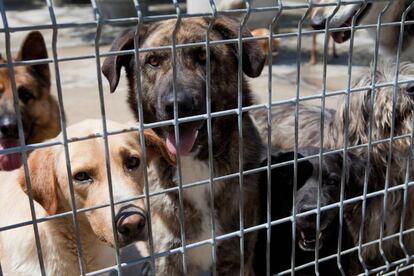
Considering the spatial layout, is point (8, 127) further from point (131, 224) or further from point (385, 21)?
point (385, 21)

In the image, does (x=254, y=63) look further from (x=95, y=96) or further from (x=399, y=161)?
(x=95, y=96)

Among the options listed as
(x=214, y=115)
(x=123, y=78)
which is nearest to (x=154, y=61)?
(x=214, y=115)

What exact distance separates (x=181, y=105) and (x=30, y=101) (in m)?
1.89

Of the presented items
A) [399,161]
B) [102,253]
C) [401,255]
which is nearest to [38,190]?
[102,253]

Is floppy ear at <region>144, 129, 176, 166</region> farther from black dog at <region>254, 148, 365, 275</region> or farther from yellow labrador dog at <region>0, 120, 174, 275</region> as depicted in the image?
black dog at <region>254, 148, 365, 275</region>

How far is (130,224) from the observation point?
1684mm

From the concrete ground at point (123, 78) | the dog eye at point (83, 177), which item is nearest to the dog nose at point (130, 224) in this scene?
the dog eye at point (83, 177)

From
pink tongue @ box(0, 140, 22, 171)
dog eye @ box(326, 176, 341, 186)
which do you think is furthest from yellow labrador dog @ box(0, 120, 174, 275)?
dog eye @ box(326, 176, 341, 186)

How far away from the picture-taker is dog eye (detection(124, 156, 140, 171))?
2.04 m

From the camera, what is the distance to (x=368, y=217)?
2.67 metres

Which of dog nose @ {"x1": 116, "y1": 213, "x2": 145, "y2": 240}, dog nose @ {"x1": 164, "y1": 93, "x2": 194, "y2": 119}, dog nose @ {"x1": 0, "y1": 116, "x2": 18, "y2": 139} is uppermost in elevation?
dog nose @ {"x1": 164, "y1": 93, "x2": 194, "y2": 119}

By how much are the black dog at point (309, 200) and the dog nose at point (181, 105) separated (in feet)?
2.42

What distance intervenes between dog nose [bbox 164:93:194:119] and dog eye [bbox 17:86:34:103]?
5.66 ft

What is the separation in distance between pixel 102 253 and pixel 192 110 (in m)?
0.94
